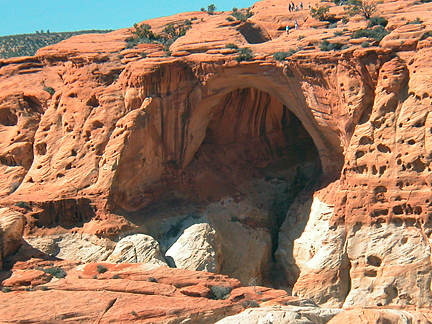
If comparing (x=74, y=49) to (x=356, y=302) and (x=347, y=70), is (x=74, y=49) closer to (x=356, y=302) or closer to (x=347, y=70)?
(x=347, y=70)

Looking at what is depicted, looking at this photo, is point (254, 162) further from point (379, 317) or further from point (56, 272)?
point (379, 317)

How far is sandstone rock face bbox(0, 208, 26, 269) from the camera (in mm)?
22734

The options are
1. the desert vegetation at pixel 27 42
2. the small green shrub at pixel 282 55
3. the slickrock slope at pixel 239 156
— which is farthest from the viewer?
the desert vegetation at pixel 27 42

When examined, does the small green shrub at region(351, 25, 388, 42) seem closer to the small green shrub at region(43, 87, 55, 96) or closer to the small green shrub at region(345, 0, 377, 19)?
the small green shrub at region(345, 0, 377, 19)

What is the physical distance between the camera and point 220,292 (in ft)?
68.9

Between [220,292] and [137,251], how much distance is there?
15.4 ft

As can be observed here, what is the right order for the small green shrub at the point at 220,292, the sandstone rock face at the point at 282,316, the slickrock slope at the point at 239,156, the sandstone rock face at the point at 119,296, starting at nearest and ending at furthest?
the sandstone rock face at the point at 119,296
the sandstone rock face at the point at 282,316
the small green shrub at the point at 220,292
the slickrock slope at the point at 239,156

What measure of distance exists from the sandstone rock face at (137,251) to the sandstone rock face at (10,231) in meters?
3.27

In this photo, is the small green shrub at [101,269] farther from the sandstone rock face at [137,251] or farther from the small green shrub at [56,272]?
the sandstone rock face at [137,251]

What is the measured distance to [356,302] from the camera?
23703 millimetres

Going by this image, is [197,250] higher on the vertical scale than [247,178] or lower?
lower

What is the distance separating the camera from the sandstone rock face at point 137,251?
2430 centimetres

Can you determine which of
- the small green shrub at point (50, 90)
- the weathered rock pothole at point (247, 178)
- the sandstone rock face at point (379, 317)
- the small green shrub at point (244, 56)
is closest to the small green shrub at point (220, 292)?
the sandstone rock face at point (379, 317)

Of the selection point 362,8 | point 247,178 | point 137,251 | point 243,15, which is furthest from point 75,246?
point 243,15
